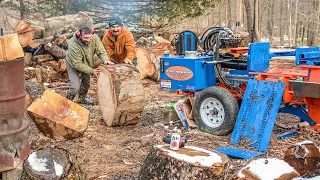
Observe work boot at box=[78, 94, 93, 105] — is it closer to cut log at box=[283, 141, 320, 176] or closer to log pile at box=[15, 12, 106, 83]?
log pile at box=[15, 12, 106, 83]

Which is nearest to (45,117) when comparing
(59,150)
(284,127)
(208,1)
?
(59,150)

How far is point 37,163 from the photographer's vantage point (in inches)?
153

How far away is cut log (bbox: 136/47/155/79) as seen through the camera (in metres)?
12.0

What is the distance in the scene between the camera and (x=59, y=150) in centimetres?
402

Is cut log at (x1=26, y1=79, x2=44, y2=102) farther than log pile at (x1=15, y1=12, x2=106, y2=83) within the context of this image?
No

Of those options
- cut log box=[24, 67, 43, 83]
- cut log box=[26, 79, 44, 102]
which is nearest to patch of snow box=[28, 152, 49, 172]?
cut log box=[26, 79, 44, 102]

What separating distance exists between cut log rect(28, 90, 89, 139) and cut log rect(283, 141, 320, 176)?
3.32m

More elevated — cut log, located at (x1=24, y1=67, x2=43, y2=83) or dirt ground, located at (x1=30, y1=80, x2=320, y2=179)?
cut log, located at (x1=24, y1=67, x2=43, y2=83)

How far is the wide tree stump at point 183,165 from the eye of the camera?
3768 mm

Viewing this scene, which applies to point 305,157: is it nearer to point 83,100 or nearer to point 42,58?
point 83,100

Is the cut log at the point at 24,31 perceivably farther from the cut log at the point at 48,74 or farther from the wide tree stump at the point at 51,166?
the wide tree stump at the point at 51,166

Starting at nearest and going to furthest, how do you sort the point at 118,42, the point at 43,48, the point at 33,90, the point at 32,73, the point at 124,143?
the point at 124,143 < the point at 118,42 < the point at 33,90 < the point at 32,73 < the point at 43,48

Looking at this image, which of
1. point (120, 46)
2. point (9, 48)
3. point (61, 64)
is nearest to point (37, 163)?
point (9, 48)

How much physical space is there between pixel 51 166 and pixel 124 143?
8.20 feet
